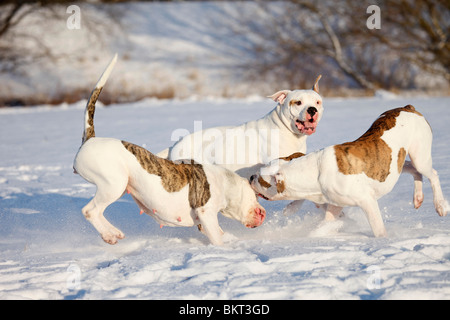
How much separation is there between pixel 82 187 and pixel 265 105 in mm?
6955

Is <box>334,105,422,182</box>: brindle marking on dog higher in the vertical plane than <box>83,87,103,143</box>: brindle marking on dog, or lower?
lower

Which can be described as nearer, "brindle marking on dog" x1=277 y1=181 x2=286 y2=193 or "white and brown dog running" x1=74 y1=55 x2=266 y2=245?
"white and brown dog running" x1=74 y1=55 x2=266 y2=245

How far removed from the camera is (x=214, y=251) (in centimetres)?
473

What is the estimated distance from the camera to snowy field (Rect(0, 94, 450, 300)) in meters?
3.83

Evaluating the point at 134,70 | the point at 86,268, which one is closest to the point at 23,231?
the point at 86,268

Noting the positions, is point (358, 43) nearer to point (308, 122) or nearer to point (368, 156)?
point (308, 122)

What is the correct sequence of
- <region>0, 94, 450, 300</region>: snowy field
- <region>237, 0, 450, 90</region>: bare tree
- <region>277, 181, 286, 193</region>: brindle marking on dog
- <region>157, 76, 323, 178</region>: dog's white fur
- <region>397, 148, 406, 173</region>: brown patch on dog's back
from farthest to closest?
1. <region>237, 0, 450, 90</region>: bare tree
2. <region>157, 76, 323, 178</region>: dog's white fur
3. <region>397, 148, 406, 173</region>: brown patch on dog's back
4. <region>277, 181, 286, 193</region>: brindle marking on dog
5. <region>0, 94, 450, 300</region>: snowy field

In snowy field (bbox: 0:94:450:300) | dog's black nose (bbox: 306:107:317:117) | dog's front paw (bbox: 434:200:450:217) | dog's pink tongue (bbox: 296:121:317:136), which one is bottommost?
snowy field (bbox: 0:94:450:300)

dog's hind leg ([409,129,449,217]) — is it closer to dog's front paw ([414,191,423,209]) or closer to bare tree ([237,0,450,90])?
dog's front paw ([414,191,423,209])

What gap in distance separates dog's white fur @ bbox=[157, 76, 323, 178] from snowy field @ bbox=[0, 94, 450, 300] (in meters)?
0.69

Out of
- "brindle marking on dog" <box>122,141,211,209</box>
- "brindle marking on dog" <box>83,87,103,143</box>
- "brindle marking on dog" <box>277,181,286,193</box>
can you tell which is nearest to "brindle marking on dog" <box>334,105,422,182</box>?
"brindle marking on dog" <box>277,181,286,193</box>

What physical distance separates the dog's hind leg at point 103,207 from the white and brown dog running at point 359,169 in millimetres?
1270

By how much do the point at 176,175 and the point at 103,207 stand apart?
27.2 inches

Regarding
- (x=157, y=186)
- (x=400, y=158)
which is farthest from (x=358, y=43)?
(x=157, y=186)
